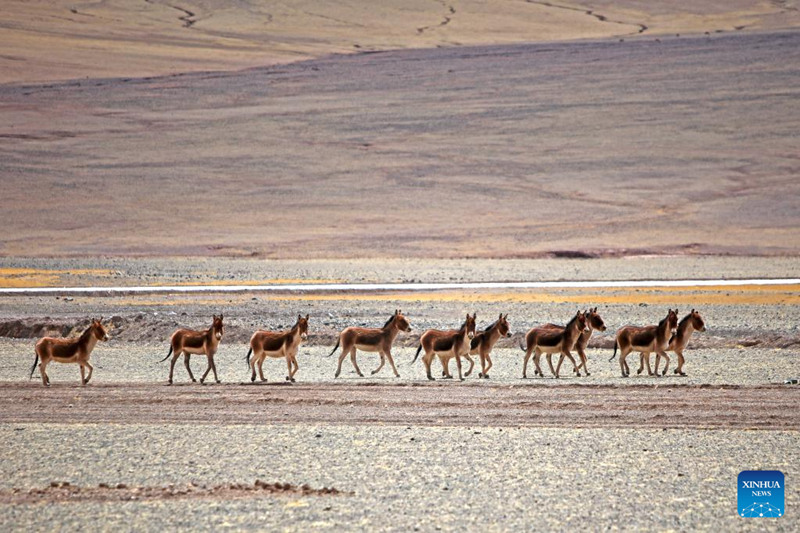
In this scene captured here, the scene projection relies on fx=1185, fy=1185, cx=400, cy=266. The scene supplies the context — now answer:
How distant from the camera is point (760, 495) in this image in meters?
9.40

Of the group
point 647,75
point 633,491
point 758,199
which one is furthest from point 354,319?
point 647,75

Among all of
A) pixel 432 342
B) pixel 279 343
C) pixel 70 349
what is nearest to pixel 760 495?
pixel 432 342

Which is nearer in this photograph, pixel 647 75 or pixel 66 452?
pixel 66 452

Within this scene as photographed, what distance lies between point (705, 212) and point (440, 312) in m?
33.3

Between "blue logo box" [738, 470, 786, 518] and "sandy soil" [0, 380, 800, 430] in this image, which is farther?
"sandy soil" [0, 380, 800, 430]

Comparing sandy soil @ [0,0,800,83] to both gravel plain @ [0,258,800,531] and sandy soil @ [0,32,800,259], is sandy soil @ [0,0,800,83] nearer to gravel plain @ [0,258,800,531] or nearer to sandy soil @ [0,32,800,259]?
sandy soil @ [0,32,800,259]

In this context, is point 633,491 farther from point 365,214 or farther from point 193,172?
point 193,172

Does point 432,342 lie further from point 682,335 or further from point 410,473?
point 410,473

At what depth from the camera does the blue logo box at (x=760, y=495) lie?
9.25 m

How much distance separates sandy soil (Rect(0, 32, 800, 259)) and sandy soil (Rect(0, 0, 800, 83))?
20.9 ft

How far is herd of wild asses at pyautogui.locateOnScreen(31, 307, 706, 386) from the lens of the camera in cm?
1633

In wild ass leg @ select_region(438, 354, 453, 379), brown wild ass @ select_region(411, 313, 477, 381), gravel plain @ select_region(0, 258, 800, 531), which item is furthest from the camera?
wild ass leg @ select_region(438, 354, 453, 379)

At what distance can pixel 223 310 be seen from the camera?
2791 centimetres

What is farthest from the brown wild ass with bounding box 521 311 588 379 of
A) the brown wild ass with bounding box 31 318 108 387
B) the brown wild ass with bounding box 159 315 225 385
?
the brown wild ass with bounding box 31 318 108 387
